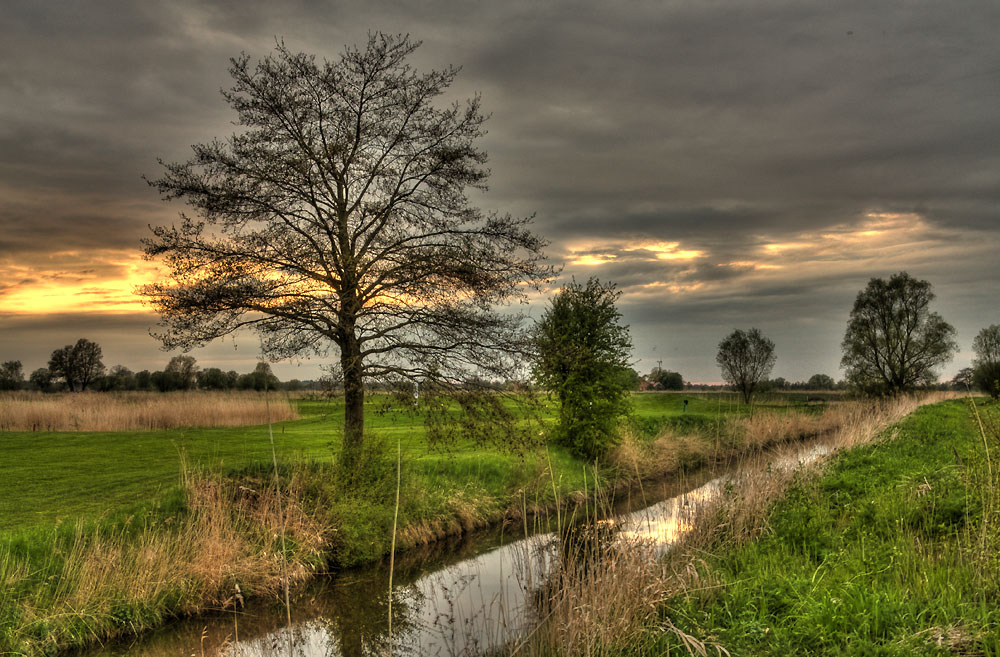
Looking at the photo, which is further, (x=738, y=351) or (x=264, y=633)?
(x=738, y=351)

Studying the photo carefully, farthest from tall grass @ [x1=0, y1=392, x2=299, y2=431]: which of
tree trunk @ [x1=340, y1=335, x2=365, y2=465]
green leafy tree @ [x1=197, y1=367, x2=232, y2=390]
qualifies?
green leafy tree @ [x1=197, y1=367, x2=232, y2=390]

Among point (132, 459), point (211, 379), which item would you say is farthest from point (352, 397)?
point (211, 379)

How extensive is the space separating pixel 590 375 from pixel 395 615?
1474 centimetres

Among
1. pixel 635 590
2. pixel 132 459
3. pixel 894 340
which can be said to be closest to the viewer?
pixel 635 590

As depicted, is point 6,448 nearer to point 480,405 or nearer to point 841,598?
point 480,405

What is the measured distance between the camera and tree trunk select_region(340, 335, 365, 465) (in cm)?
1396

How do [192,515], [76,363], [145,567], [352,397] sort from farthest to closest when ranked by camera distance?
[76,363]
[352,397]
[192,515]
[145,567]

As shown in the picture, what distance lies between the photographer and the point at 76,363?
7125 centimetres

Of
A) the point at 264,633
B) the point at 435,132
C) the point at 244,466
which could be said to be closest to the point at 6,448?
the point at 244,466

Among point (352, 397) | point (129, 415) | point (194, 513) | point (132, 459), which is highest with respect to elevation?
point (352, 397)

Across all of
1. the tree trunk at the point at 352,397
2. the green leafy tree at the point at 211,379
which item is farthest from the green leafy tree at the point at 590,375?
the green leafy tree at the point at 211,379

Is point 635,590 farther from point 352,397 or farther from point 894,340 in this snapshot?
point 894,340

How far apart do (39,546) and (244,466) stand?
5294mm

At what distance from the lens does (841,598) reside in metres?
5.89
